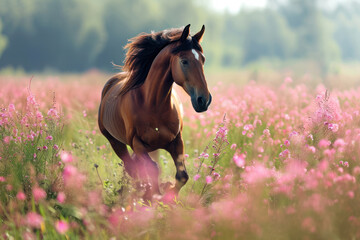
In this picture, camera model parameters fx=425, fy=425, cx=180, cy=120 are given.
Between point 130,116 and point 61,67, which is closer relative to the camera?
point 130,116

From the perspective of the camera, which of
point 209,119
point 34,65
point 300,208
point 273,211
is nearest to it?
point 300,208

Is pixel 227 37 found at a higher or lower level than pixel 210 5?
lower

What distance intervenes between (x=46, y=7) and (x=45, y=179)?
45.8 meters

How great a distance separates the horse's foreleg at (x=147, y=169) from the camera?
4301 millimetres

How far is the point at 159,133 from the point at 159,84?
50cm

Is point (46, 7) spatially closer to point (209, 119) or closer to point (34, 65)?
point (34, 65)

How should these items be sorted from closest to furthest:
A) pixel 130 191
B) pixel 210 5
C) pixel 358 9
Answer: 1. pixel 130 191
2. pixel 210 5
3. pixel 358 9

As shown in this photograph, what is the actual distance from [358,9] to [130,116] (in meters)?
89.4

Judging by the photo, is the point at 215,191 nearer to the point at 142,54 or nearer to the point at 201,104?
the point at 201,104

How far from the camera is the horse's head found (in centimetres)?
384

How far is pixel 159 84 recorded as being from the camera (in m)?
4.38

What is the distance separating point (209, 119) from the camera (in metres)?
8.02

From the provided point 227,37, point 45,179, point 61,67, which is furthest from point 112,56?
point 45,179

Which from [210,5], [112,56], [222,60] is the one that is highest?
[210,5]
